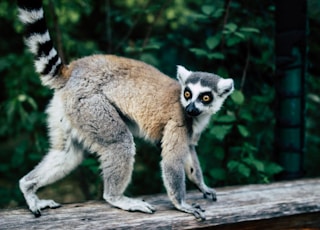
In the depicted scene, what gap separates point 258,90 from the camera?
493 centimetres

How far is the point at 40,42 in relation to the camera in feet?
9.82

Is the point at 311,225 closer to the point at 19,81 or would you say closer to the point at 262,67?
the point at 262,67

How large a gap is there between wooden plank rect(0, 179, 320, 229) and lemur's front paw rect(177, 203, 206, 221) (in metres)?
0.04

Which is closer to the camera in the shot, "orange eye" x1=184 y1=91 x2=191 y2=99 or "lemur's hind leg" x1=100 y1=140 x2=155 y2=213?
"lemur's hind leg" x1=100 y1=140 x2=155 y2=213

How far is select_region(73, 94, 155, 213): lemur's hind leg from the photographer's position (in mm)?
3014

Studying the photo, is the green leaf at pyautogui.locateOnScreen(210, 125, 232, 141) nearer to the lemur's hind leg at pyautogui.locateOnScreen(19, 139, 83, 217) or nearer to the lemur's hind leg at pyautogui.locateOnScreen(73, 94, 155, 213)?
the lemur's hind leg at pyautogui.locateOnScreen(73, 94, 155, 213)

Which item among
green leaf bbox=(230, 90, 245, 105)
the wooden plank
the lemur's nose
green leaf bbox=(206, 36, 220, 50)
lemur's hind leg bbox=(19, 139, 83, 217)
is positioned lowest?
the wooden plank

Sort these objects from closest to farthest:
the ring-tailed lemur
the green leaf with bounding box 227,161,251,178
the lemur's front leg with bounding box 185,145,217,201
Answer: the ring-tailed lemur, the lemur's front leg with bounding box 185,145,217,201, the green leaf with bounding box 227,161,251,178

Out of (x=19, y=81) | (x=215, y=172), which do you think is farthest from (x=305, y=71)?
(x=19, y=81)

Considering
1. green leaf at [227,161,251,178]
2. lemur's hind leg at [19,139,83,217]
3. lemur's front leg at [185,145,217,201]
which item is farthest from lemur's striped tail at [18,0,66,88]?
green leaf at [227,161,251,178]

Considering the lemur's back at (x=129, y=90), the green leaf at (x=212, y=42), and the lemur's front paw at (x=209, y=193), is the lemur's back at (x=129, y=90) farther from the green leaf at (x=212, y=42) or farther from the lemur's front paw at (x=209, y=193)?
the green leaf at (x=212, y=42)

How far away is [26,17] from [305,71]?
2.94m

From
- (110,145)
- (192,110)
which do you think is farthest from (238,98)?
(110,145)

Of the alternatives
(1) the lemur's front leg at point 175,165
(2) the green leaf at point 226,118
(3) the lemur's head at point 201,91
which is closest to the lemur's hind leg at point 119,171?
(1) the lemur's front leg at point 175,165
